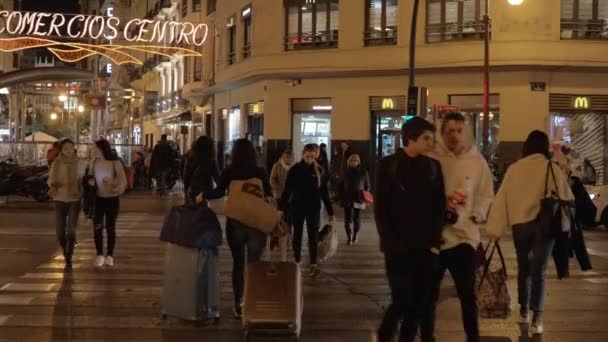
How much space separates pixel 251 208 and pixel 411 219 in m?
2.64

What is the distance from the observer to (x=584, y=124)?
27891 millimetres

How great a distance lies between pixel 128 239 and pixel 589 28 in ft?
57.6

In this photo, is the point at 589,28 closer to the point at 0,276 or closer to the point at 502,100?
the point at 502,100

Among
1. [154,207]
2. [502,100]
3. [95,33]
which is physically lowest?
[154,207]

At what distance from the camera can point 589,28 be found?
26.9m

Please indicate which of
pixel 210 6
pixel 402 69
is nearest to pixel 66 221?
pixel 402 69

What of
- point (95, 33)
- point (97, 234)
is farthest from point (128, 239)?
point (95, 33)

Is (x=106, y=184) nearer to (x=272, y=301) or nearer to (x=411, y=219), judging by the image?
(x=272, y=301)

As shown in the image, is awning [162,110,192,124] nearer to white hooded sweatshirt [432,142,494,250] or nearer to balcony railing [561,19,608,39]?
balcony railing [561,19,608,39]

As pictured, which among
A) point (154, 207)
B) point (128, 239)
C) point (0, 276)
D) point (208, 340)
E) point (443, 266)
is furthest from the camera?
point (154, 207)

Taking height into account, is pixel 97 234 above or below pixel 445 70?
below

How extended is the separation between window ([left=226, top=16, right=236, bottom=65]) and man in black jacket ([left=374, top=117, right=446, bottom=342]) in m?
30.1

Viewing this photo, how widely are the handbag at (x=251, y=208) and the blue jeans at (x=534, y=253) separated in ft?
7.79

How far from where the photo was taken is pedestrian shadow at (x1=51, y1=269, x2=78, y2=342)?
7.89 metres
